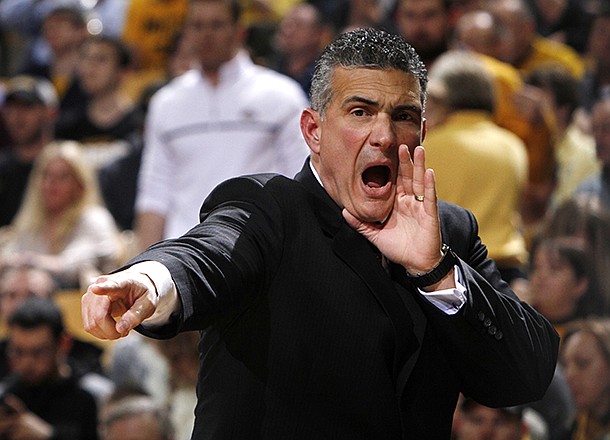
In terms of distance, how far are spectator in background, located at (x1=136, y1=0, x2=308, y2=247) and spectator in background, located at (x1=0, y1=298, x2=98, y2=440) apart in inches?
27.1

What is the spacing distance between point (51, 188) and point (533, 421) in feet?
10.9

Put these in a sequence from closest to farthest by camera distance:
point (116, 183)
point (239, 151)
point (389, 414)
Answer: point (389, 414), point (239, 151), point (116, 183)

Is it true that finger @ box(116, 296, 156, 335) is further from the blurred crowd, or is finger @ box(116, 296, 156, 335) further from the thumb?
the blurred crowd

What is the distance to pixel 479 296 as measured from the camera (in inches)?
105

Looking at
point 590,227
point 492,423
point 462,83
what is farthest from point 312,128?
point 590,227

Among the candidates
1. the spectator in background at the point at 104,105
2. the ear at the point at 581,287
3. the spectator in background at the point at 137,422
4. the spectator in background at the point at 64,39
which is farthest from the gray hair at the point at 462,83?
the spectator in background at the point at 64,39

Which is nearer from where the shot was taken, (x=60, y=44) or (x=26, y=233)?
(x=26, y=233)

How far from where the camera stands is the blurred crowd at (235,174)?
18.3 ft

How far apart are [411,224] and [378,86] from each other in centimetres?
30

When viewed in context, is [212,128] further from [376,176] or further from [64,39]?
[64,39]

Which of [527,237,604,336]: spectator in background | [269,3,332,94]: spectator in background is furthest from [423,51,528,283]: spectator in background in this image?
[269,3,332,94]: spectator in background

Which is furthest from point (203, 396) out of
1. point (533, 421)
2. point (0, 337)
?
point (0, 337)

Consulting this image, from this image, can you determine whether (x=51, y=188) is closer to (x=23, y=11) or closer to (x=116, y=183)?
(x=116, y=183)

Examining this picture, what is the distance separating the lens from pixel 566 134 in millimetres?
7059
